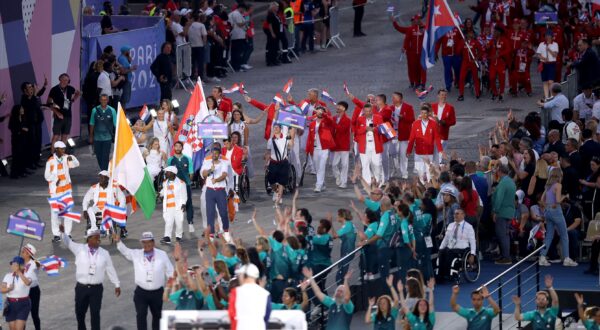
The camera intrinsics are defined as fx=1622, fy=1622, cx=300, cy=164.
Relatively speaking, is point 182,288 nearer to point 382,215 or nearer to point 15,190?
point 382,215

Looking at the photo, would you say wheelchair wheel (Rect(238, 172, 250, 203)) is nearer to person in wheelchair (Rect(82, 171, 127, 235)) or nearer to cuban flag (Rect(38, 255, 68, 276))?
person in wheelchair (Rect(82, 171, 127, 235))

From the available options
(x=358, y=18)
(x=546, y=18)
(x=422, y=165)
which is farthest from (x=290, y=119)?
(x=358, y=18)

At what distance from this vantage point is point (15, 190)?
98.7 feet

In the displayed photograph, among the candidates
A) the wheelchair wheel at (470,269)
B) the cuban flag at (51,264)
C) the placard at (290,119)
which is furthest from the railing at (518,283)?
the cuban flag at (51,264)

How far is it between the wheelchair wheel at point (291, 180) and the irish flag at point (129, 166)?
13.6 ft

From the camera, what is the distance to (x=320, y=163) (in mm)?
29750

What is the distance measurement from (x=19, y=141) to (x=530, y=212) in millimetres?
10541

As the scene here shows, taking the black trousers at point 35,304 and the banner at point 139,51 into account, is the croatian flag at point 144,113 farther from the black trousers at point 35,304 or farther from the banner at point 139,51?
the black trousers at point 35,304

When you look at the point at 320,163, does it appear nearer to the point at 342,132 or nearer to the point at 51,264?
the point at 342,132

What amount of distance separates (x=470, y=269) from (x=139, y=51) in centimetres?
1520

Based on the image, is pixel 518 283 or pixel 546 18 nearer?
pixel 518 283

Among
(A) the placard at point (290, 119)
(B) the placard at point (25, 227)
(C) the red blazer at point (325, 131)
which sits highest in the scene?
(B) the placard at point (25, 227)

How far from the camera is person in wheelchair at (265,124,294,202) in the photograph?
28953 mm

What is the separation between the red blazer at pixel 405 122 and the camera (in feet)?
99.3
